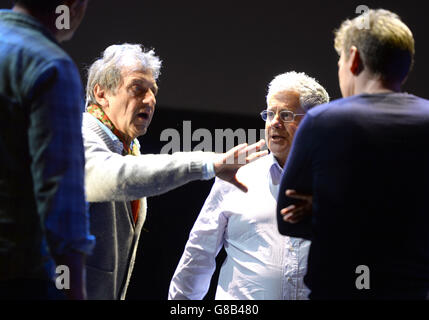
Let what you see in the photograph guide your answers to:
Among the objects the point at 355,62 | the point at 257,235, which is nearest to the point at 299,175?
the point at 355,62

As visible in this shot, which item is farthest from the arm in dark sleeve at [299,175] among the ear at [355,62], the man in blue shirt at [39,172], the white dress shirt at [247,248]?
the white dress shirt at [247,248]

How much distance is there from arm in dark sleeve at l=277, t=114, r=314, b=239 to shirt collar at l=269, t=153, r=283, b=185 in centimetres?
104

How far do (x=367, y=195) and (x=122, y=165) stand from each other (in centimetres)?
74

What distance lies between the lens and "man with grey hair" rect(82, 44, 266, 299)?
1725 millimetres

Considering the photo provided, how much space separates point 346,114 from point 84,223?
0.73 m

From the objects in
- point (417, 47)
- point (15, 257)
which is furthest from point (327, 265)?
point (417, 47)

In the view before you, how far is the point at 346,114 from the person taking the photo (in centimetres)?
148

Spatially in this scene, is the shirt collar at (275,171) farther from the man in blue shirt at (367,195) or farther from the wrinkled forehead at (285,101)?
the man in blue shirt at (367,195)

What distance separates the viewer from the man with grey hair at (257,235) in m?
2.41

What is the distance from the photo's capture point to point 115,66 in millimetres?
2502

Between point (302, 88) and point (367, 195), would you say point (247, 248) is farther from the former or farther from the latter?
point (367, 195)
